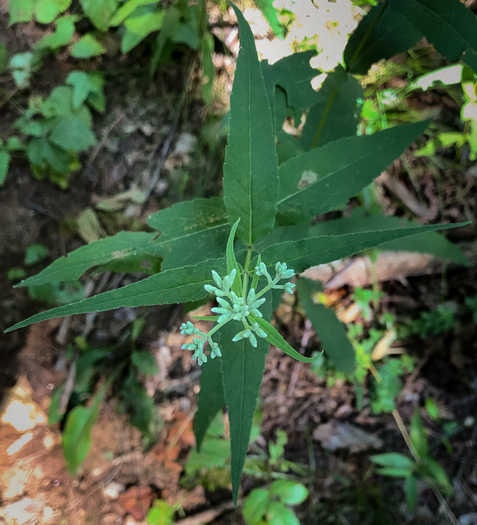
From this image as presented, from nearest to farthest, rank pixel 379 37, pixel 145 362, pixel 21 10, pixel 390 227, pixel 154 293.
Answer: pixel 154 293 → pixel 379 37 → pixel 390 227 → pixel 21 10 → pixel 145 362

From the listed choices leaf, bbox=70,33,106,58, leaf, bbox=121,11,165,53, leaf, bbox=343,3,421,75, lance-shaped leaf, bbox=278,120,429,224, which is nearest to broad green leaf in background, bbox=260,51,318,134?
leaf, bbox=343,3,421,75

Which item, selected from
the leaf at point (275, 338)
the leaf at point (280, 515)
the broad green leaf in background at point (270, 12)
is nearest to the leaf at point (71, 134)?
the broad green leaf in background at point (270, 12)

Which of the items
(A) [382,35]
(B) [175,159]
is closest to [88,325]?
(B) [175,159]

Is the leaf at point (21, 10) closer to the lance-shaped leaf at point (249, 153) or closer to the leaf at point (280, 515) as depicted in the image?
the lance-shaped leaf at point (249, 153)

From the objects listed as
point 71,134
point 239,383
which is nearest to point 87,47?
point 71,134

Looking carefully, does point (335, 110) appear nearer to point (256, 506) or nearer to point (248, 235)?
point (248, 235)

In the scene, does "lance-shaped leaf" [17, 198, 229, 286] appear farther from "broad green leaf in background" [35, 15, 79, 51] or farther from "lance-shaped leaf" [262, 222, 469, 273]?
"broad green leaf in background" [35, 15, 79, 51]

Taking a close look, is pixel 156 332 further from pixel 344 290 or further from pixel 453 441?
pixel 453 441
